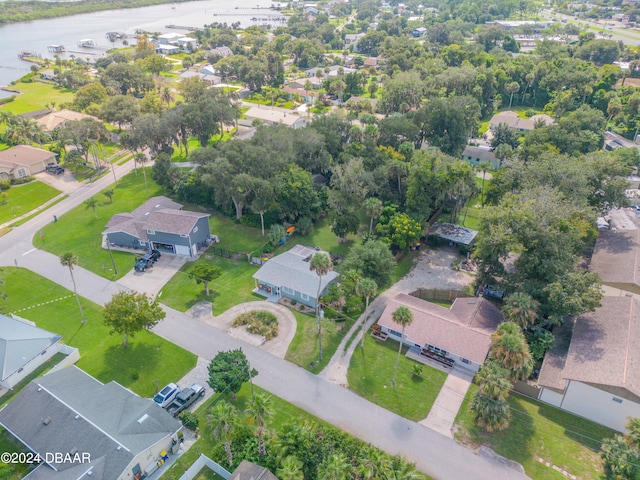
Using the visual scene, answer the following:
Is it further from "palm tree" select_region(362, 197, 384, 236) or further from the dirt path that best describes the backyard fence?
"palm tree" select_region(362, 197, 384, 236)

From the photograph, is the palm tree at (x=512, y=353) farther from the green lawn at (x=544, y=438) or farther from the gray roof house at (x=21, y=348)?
the gray roof house at (x=21, y=348)

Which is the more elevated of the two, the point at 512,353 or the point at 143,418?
the point at 512,353

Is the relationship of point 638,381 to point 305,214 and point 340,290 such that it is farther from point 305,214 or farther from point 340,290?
point 305,214

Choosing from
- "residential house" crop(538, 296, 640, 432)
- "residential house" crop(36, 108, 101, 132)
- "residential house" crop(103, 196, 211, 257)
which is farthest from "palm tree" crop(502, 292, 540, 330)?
"residential house" crop(36, 108, 101, 132)

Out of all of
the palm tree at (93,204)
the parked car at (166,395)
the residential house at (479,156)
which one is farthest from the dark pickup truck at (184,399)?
the residential house at (479,156)

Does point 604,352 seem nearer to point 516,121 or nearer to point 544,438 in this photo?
point 544,438

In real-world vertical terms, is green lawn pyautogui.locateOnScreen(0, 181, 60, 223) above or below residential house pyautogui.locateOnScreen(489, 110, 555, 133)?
below

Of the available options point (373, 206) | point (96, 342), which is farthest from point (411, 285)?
point (96, 342)
